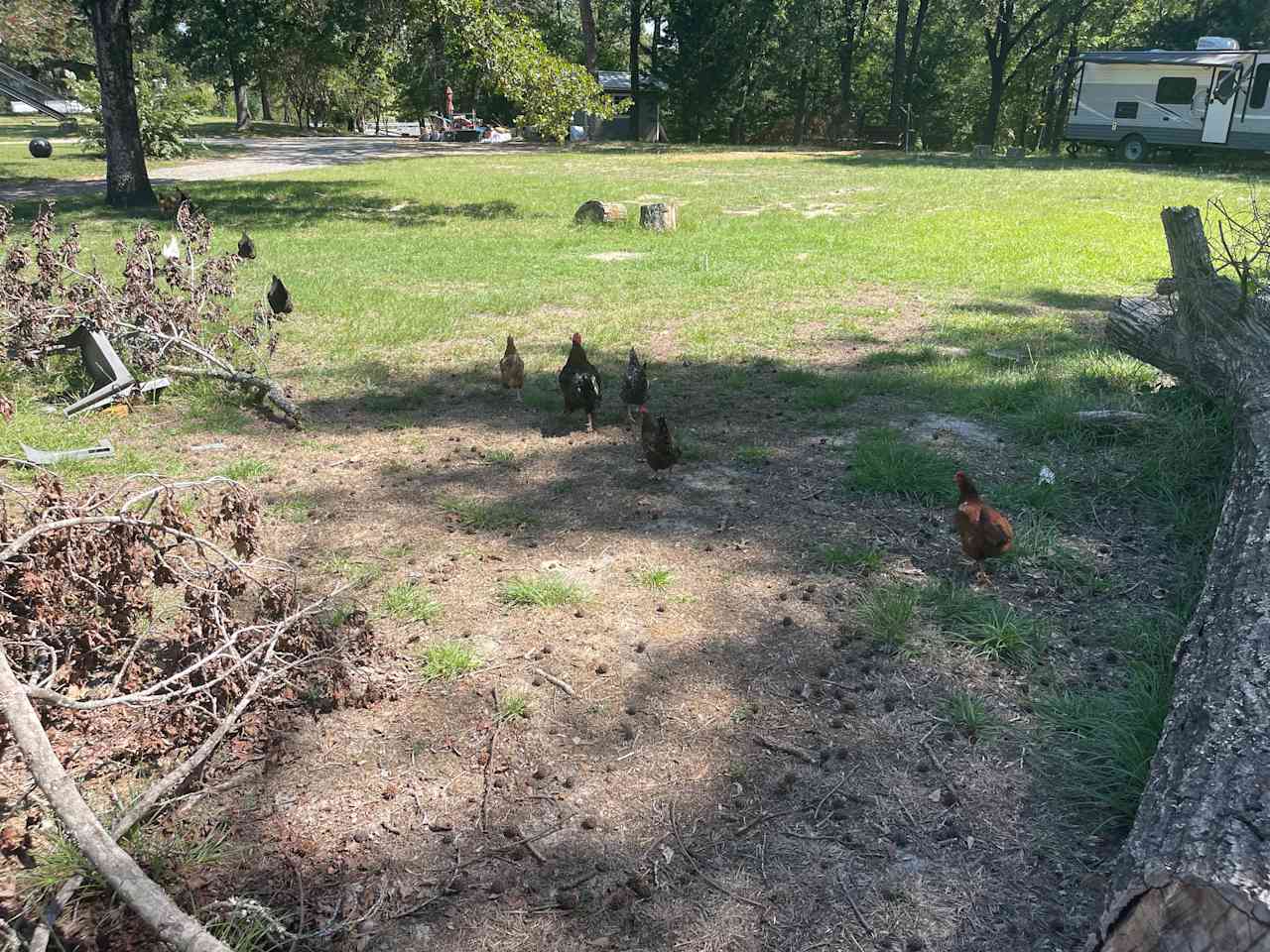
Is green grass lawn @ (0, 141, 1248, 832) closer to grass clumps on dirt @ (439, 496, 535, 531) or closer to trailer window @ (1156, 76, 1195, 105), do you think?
grass clumps on dirt @ (439, 496, 535, 531)

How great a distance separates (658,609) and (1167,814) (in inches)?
87.6

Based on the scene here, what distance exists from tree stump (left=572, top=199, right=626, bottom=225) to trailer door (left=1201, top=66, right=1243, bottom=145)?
70.9 feet

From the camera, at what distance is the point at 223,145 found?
3231 centimetres

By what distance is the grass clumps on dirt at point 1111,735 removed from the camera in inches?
112

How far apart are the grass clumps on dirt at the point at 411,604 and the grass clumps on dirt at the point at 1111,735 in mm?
2566

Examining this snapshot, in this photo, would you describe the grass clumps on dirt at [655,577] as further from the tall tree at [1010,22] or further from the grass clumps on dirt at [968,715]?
the tall tree at [1010,22]

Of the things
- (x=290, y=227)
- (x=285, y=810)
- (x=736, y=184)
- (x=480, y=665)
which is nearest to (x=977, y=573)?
(x=480, y=665)

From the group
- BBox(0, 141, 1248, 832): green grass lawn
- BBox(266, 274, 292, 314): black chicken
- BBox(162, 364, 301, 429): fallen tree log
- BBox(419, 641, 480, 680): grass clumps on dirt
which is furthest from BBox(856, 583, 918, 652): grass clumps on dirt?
BBox(266, 274, 292, 314): black chicken

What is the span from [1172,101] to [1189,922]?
108ft

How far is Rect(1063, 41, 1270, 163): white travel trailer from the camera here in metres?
26.1

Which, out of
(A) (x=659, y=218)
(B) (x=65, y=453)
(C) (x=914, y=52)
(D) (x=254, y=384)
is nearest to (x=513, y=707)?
(B) (x=65, y=453)

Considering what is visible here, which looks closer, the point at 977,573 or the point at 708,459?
the point at 977,573

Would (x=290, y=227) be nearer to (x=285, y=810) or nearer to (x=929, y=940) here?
(x=285, y=810)

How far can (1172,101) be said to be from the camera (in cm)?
2778
